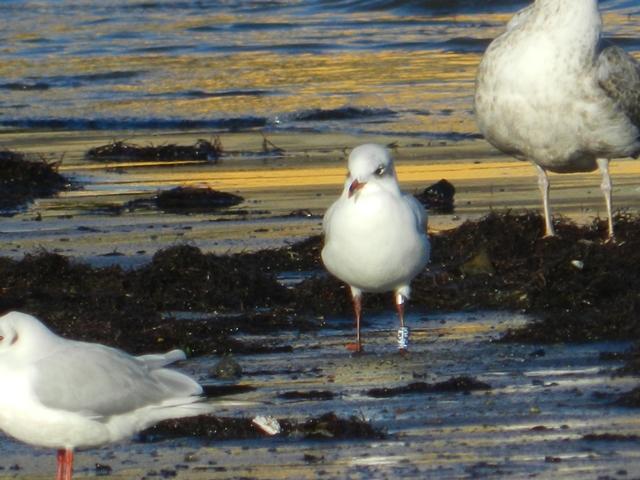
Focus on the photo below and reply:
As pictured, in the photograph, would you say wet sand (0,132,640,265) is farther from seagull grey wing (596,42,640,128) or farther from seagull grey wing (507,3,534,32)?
seagull grey wing (507,3,534,32)

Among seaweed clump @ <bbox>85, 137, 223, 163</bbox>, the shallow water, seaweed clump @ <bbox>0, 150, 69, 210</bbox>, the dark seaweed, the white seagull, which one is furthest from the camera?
the shallow water

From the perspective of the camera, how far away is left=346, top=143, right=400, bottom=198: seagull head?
25.0ft

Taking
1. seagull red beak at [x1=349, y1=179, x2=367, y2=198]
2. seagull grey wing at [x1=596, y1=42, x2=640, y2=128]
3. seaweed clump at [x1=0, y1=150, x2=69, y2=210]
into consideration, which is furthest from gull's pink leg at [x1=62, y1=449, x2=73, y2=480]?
seaweed clump at [x1=0, y1=150, x2=69, y2=210]

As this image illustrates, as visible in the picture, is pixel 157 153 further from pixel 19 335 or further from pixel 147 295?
pixel 19 335

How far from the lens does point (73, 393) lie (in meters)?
5.55

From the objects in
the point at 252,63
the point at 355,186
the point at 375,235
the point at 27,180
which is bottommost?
the point at 27,180

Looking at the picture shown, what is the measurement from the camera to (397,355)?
23.9 ft

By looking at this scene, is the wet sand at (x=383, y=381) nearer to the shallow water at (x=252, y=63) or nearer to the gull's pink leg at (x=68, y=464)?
the gull's pink leg at (x=68, y=464)

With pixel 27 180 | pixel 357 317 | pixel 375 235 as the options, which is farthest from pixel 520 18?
pixel 27 180

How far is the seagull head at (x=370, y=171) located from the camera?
7.62 m

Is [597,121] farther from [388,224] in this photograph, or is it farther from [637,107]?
[388,224]

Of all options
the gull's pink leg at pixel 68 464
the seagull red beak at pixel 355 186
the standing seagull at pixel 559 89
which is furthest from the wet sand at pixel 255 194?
the gull's pink leg at pixel 68 464

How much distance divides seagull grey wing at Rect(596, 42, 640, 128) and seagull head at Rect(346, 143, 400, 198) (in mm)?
2376

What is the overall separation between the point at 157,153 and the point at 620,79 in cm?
500
